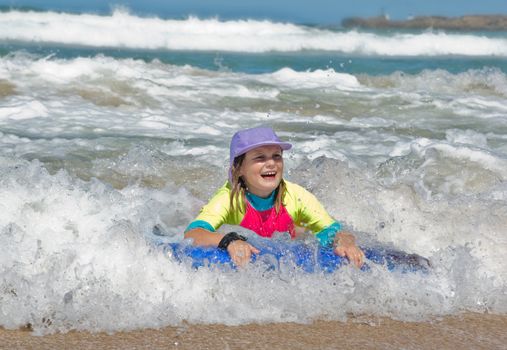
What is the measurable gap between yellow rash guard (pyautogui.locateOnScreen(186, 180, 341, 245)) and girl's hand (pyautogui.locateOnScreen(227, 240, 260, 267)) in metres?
0.50

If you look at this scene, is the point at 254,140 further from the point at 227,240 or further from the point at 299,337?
the point at 299,337

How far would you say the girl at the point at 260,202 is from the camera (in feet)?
14.3

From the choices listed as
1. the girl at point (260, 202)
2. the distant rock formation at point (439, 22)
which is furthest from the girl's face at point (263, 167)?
the distant rock formation at point (439, 22)

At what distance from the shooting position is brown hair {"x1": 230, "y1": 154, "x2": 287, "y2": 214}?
4520 millimetres

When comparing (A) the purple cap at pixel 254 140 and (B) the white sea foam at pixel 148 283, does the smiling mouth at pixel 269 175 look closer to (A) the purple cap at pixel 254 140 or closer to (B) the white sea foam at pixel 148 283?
(A) the purple cap at pixel 254 140

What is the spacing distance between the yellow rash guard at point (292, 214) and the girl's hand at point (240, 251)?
498mm

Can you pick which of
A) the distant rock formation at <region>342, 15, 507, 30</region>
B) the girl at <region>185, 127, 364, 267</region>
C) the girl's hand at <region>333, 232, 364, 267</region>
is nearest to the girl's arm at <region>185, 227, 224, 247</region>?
the girl at <region>185, 127, 364, 267</region>

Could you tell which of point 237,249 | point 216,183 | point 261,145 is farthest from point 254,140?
point 216,183

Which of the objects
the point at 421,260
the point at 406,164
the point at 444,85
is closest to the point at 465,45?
the point at 444,85

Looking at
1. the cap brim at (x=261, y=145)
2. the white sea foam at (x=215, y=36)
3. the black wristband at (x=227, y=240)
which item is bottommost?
the black wristband at (x=227, y=240)

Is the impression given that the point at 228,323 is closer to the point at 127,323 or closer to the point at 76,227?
the point at 127,323

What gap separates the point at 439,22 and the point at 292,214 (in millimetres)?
28029

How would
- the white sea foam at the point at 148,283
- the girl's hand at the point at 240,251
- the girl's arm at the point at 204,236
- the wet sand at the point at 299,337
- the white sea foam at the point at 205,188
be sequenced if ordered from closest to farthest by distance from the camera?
the wet sand at the point at 299,337
the white sea foam at the point at 148,283
the white sea foam at the point at 205,188
the girl's hand at the point at 240,251
the girl's arm at the point at 204,236

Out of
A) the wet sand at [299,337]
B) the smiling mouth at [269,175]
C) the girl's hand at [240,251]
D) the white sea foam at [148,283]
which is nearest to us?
the wet sand at [299,337]
